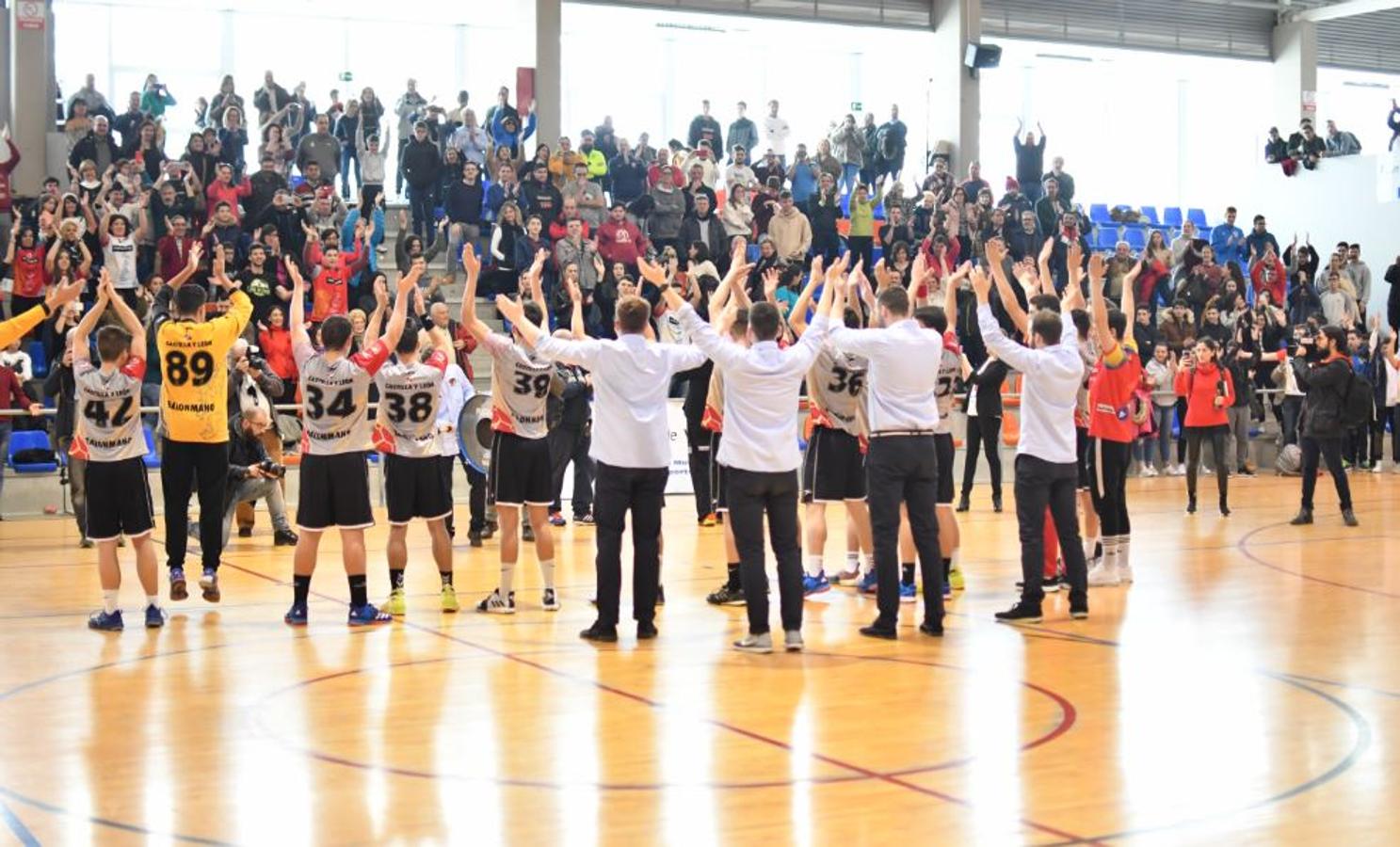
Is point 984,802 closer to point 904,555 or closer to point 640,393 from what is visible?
point 640,393

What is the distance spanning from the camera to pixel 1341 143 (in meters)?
35.4

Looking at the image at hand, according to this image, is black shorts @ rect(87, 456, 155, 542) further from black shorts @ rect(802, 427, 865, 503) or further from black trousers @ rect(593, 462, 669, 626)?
black shorts @ rect(802, 427, 865, 503)

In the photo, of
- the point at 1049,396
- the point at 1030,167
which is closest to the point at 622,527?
the point at 1049,396

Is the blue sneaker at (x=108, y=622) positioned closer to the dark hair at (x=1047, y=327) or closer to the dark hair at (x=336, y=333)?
the dark hair at (x=336, y=333)

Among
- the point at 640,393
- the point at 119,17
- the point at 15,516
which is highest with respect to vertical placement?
the point at 119,17

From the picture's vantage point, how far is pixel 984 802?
6.20 meters

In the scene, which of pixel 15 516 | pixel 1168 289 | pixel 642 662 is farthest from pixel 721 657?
pixel 1168 289

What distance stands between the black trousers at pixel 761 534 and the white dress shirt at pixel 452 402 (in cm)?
553

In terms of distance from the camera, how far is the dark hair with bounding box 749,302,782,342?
9453mm

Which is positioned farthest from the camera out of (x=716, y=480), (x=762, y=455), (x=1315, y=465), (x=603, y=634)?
(x=1315, y=465)

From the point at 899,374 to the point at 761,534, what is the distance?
1.32m

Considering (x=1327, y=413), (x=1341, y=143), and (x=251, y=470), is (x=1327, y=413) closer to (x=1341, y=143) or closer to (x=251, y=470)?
(x=251, y=470)

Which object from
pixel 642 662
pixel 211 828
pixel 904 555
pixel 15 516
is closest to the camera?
pixel 211 828

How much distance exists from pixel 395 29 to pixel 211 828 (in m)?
29.6
